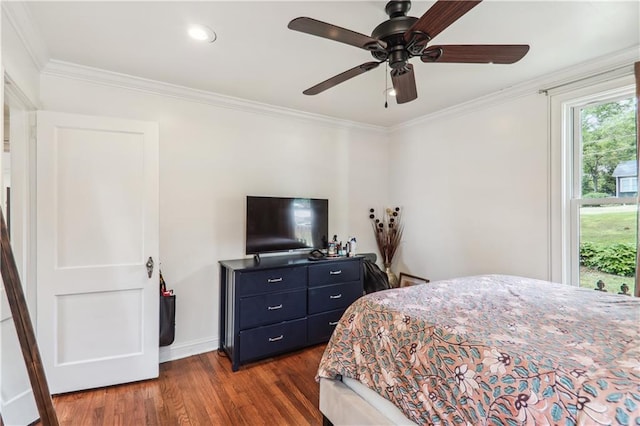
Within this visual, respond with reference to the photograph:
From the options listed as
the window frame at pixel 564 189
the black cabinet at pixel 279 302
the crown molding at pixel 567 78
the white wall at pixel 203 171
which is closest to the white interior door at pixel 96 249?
the white wall at pixel 203 171

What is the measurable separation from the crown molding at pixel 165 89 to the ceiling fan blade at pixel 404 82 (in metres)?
1.63

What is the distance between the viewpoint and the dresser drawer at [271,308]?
263cm

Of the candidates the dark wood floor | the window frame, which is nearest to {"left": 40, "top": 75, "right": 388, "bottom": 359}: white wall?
the dark wood floor

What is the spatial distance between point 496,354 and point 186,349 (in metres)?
2.67

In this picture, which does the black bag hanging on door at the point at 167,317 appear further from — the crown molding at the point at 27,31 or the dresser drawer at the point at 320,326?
the crown molding at the point at 27,31

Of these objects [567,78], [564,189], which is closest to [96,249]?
[564,189]

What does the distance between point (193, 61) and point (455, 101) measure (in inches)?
99.0

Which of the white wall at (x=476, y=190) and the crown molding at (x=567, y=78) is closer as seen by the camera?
the crown molding at (x=567, y=78)

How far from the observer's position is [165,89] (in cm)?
275

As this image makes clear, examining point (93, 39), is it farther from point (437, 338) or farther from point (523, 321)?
point (523, 321)

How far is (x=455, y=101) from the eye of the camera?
10.5ft

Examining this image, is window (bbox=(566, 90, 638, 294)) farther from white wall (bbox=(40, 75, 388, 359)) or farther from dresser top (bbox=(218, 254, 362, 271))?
white wall (bbox=(40, 75, 388, 359))

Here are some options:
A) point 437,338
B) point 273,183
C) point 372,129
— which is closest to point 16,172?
point 273,183

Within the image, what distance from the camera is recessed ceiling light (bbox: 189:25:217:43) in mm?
1911
